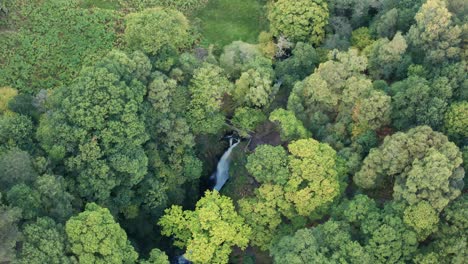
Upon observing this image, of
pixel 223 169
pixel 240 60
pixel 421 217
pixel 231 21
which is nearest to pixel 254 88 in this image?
pixel 240 60

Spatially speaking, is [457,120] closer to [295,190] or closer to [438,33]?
[438,33]

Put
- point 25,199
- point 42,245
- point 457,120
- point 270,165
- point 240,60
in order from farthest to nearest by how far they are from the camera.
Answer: point 240,60 → point 270,165 → point 457,120 → point 25,199 → point 42,245

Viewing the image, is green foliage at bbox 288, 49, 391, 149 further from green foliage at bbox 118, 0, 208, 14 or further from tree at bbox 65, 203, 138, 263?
tree at bbox 65, 203, 138, 263

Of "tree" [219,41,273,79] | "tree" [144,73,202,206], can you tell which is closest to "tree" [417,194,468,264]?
"tree" [219,41,273,79]

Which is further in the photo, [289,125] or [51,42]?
[51,42]

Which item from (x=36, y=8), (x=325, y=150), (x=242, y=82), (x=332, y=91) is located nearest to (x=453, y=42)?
(x=332, y=91)

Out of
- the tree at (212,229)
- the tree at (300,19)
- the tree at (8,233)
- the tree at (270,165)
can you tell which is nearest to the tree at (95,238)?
the tree at (8,233)

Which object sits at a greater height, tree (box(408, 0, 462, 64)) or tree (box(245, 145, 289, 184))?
tree (box(408, 0, 462, 64))

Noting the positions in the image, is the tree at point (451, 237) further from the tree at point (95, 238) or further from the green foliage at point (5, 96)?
the green foliage at point (5, 96)
